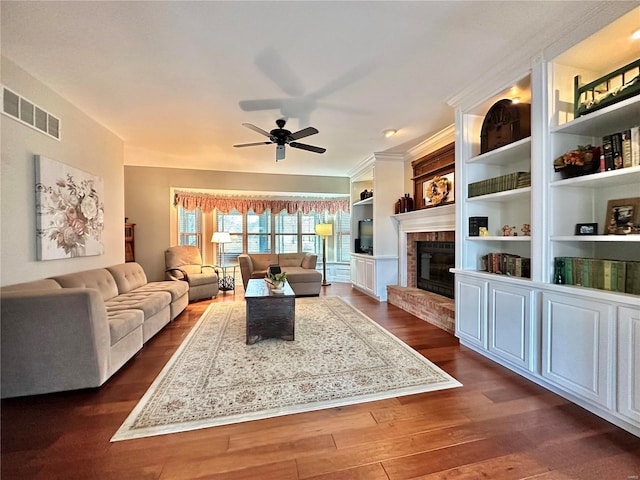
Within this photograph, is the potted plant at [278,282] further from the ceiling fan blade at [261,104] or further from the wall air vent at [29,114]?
the wall air vent at [29,114]

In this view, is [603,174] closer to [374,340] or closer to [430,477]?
[430,477]

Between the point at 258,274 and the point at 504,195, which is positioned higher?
the point at 504,195

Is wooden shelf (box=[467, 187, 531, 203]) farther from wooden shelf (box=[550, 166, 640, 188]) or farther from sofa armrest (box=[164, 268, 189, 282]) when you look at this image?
sofa armrest (box=[164, 268, 189, 282])

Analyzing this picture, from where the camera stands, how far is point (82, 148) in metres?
3.37

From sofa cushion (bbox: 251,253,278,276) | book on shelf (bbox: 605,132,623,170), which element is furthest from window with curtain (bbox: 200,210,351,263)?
book on shelf (bbox: 605,132,623,170)

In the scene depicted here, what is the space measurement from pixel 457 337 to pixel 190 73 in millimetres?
3872

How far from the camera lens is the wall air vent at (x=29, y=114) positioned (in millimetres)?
2367

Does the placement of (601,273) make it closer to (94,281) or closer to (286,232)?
(94,281)

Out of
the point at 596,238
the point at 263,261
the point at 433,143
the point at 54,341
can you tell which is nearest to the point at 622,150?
the point at 596,238

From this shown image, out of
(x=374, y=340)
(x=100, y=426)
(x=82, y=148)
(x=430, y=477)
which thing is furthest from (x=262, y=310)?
(x=82, y=148)

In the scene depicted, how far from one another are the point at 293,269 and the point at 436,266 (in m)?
2.91

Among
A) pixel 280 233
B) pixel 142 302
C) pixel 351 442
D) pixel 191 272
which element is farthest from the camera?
pixel 280 233

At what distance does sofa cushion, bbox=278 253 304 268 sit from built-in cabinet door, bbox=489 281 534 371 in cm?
446

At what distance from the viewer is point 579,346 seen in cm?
195
